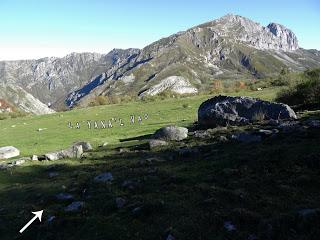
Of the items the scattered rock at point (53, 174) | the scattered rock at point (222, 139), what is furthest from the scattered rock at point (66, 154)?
the scattered rock at point (222, 139)

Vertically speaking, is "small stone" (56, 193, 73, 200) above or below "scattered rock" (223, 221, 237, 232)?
below

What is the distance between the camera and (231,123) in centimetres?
3278

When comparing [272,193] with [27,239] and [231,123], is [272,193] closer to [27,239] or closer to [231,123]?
[27,239]

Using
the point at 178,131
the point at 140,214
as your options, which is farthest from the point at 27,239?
the point at 178,131

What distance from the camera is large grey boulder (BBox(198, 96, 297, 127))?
32375 mm

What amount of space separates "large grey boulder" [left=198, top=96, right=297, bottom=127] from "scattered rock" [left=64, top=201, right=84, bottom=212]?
1785 centimetres

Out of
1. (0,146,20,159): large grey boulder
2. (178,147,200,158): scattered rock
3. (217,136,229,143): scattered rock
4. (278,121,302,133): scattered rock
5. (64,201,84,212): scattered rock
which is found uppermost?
(278,121,302,133): scattered rock

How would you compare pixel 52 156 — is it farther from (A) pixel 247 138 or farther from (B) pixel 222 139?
(A) pixel 247 138

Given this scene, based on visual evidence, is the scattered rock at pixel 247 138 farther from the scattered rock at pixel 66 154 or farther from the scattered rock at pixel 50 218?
the scattered rock at pixel 50 218

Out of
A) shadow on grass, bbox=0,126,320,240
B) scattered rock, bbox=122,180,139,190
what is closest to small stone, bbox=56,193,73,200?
shadow on grass, bbox=0,126,320,240

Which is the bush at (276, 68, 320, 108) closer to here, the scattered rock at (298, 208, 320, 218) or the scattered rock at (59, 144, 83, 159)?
the scattered rock at (59, 144, 83, 159)

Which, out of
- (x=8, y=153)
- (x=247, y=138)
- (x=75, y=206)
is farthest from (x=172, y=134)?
(x=8, y=153)

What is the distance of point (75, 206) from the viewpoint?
16875 millimetres

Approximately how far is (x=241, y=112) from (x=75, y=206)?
65.0 ft
